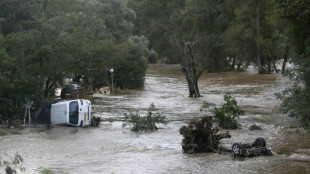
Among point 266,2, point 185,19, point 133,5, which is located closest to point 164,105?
point 266,2

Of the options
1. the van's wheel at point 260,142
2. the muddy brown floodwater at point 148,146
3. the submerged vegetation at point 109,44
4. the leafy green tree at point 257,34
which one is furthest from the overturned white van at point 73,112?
the leafy green tree at point 257,34

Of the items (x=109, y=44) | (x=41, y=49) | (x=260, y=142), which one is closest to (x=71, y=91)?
(x=109, y=44)

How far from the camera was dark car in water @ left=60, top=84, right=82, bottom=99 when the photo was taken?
34487 mm

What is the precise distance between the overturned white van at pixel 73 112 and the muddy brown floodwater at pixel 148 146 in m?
0.43

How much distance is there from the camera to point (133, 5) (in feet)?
311

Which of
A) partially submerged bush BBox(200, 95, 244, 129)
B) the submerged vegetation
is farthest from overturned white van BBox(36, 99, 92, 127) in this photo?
partially submerged bush BBox(200, 95, 244, 129)

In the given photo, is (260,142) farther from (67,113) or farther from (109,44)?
(109,44)

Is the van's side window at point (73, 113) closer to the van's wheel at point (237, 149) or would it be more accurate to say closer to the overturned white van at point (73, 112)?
the overturned white van at point (73, 112)

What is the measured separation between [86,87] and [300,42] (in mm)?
21470

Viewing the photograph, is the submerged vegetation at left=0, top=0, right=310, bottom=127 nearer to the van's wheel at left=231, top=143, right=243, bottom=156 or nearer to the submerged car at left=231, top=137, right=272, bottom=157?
the submerged car at left=231, top=137, right=272, bottom=157

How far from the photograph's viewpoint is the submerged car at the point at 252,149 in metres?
15.1

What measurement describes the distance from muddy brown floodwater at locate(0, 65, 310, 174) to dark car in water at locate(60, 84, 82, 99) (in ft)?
7.83

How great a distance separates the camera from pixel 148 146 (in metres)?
19.0

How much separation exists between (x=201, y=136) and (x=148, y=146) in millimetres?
2865
